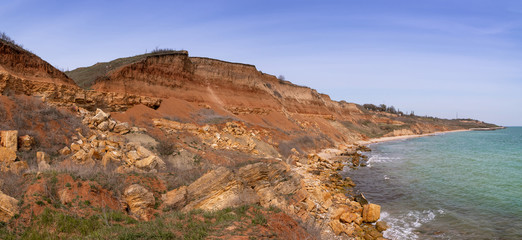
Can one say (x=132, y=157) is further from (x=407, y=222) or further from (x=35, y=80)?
(x=407, y=222)

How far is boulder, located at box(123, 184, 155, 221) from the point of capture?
878cm

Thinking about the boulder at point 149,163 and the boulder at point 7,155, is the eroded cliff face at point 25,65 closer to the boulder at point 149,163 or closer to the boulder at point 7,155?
the boulder at point 7,155

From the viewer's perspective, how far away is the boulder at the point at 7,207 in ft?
22.3

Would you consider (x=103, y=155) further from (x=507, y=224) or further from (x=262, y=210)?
(x=507, y=224)

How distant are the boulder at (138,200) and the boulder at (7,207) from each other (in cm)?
272

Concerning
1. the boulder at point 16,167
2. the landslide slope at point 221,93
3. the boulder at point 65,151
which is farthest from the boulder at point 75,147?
the landslide slope at point 221,93

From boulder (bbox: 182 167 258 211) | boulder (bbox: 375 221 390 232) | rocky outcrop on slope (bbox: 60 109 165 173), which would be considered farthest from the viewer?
boulder (bbox: 375 221 390 232)

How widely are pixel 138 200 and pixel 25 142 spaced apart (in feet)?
18.6

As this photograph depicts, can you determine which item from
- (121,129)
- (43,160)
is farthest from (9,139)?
(121,129)

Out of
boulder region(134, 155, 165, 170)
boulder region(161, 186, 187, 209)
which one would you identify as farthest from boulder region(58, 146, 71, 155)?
boulder region(161, 186, 187, 209)

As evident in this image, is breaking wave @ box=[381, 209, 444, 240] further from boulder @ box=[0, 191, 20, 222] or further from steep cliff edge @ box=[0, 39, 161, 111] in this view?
steep cliff edge @ box=[0, 39, 161, 111]

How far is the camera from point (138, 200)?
899 cm

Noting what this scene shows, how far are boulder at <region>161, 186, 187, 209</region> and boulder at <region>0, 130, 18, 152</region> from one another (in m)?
5.86

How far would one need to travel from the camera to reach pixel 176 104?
24.5 metres
